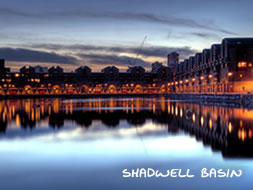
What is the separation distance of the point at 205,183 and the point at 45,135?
14.0 m

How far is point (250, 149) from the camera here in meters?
14.1

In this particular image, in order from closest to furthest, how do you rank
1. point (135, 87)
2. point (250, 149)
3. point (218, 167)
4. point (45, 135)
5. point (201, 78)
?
point (218, 167) < point (250, 149) < point (45, 135) < point (201, 78) < point (135, 87)

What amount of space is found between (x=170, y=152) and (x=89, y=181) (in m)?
5.53

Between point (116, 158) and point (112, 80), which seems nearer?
point (116, 158)

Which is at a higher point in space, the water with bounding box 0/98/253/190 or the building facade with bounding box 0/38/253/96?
the building facade with bounding box 0/38/253/96

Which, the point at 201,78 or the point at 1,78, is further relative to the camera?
the point at 1,78

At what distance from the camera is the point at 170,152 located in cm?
1433

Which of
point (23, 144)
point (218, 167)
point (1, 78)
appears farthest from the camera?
point (1, 78)

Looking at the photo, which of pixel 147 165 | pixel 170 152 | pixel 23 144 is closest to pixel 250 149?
pixel 170 152

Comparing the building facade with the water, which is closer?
the water

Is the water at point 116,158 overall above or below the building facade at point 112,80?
below

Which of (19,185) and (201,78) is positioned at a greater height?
(201,78)

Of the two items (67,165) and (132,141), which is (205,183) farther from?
(132,141)

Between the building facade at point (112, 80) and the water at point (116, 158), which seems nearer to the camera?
the water at point (116, 158)
